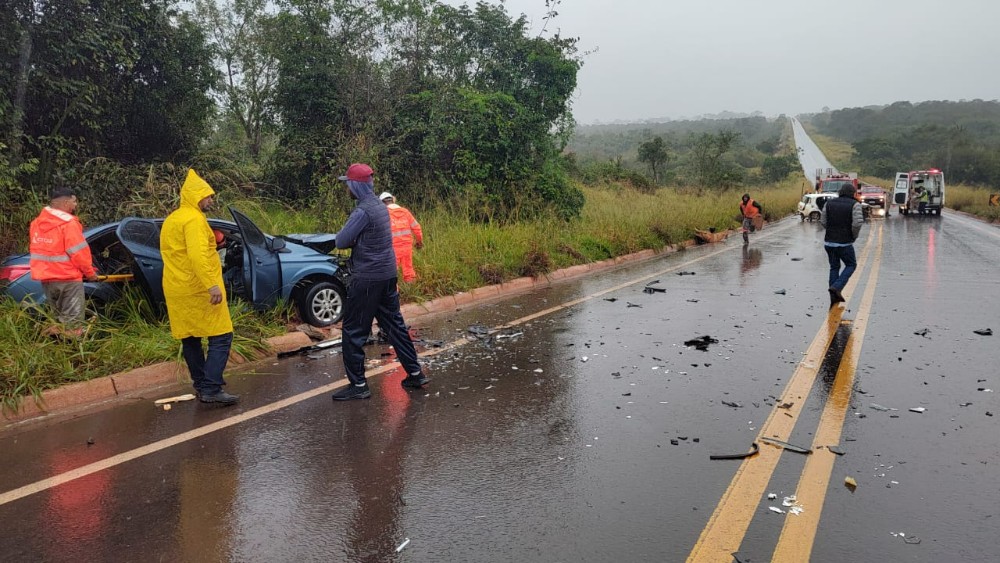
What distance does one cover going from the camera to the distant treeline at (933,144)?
75625 mm

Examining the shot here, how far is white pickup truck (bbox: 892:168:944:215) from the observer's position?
121 ft

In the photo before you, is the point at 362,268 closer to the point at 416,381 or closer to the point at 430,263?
the point at 416,381

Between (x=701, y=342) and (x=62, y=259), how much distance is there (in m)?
6.47

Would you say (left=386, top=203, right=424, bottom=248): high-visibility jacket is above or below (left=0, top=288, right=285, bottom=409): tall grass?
above

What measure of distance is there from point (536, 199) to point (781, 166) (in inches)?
2320

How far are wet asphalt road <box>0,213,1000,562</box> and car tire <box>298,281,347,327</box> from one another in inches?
43.6

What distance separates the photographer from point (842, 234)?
9477 millimetres

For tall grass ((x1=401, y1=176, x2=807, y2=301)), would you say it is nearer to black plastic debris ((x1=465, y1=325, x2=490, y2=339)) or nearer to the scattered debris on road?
black plastic debris ((x1=465, y1=325, x2=490, y2=339))

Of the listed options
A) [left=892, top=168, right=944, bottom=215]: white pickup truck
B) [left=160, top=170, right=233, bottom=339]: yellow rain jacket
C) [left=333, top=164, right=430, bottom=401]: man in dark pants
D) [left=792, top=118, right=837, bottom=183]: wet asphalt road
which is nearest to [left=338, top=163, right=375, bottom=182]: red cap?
[left=333, top=164, right=430, bottom=401]: man in dark pants

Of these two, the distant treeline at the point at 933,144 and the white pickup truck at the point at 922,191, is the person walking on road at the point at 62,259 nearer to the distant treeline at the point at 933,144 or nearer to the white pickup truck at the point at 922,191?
the white pickup truck at the point at 922,191

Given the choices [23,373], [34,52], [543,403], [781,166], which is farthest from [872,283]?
[781,166]

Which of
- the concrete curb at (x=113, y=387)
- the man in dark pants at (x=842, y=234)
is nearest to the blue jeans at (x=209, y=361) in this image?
the concrete curb at (x=113, y=387)

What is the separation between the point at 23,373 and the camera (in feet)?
17.8

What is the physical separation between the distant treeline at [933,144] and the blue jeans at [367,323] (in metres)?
84.3
